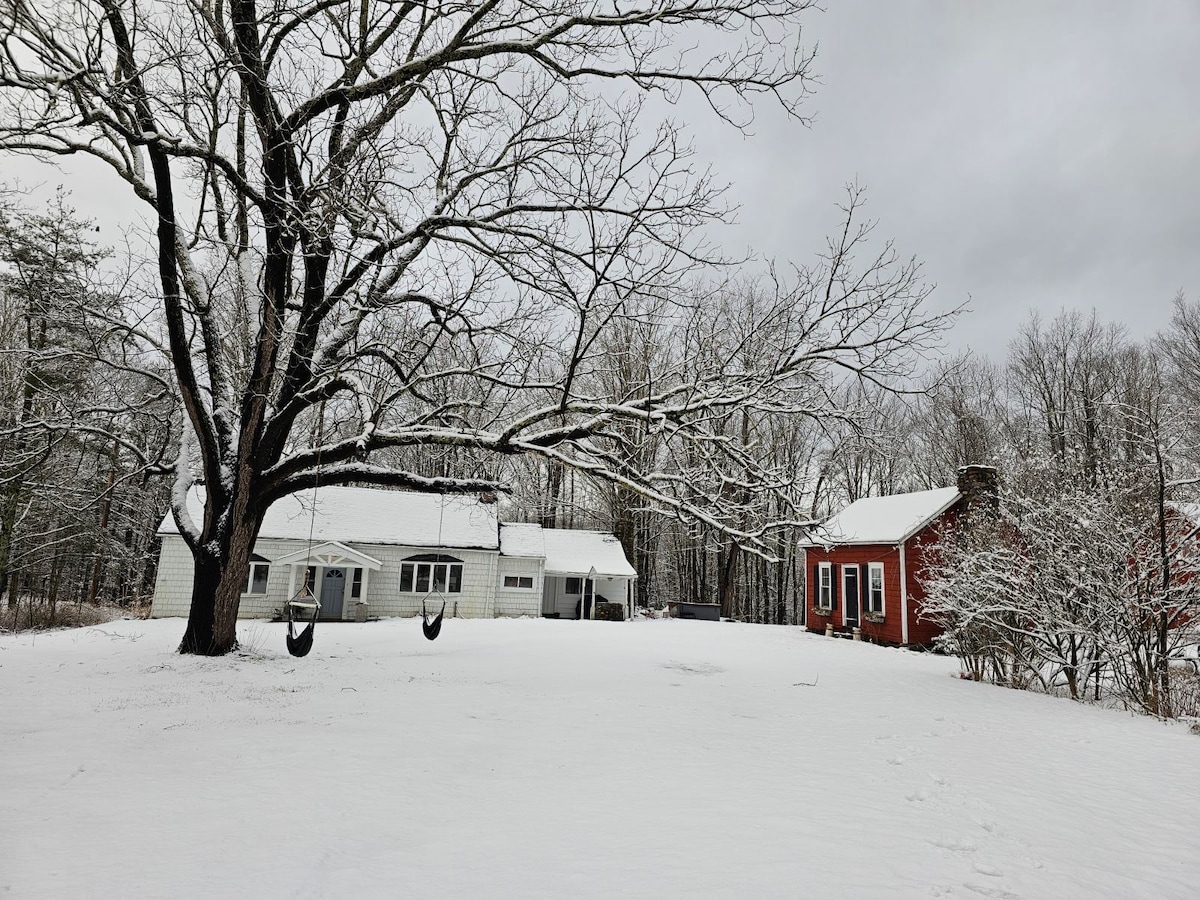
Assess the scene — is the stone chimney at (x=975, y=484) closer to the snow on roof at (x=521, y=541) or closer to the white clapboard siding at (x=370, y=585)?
the snow on roof at (x=521, y=541)

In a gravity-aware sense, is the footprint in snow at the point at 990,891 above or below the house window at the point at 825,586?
below

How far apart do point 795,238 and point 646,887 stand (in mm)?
9241

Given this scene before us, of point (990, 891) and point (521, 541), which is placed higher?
point (521, 541)

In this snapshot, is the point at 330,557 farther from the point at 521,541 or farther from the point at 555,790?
the point at 555,790

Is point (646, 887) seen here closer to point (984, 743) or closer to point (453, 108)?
point (984, 743)

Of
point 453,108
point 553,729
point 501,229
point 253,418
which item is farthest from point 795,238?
point 253,418

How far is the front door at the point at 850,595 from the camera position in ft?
70.7

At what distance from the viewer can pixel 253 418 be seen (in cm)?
1041

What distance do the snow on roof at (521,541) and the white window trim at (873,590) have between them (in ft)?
36.1

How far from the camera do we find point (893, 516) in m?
21.1

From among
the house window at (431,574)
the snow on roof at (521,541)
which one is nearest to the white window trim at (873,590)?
the snow on roof at (521,541)

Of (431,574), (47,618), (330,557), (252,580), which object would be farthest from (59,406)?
(431,574)

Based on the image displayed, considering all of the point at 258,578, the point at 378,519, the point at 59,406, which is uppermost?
the point at 59,406

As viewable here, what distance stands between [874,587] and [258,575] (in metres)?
19.5
